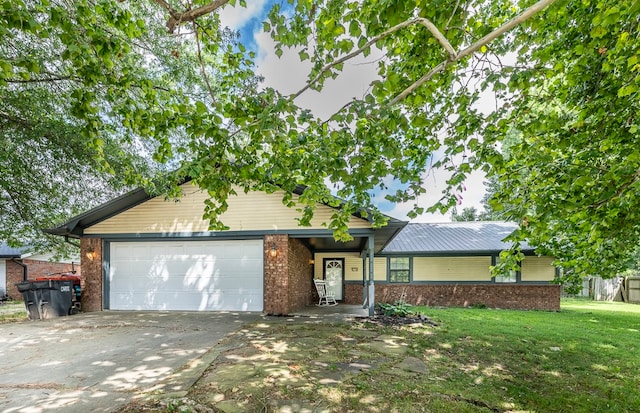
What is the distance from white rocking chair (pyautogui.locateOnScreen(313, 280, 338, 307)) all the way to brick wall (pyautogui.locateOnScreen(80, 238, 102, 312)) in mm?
7435

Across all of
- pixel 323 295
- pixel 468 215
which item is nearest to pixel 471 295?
pixel 323 295

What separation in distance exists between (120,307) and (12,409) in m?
7.34

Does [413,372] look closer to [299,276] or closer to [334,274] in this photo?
[299,276]

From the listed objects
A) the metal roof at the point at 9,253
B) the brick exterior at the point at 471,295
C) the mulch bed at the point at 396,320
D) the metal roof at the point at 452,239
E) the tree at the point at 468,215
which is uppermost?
the tree at the point at 468,215

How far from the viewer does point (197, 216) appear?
9742 mm

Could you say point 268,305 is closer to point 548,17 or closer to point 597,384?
point 597,384

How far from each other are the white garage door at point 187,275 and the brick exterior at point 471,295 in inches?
239

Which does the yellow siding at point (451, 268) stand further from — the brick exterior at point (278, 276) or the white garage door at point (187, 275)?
the white garage door at point (187, 275)

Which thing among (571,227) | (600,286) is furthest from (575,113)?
(600,286)

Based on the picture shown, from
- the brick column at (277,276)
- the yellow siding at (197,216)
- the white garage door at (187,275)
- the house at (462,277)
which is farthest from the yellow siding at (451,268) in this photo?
the white garage door at (187,275)

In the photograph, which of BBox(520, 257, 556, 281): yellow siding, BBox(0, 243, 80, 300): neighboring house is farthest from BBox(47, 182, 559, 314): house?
BBox(520, 257, 556, 281): yellow siding

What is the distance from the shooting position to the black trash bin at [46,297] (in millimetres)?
8805

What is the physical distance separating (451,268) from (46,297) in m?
14.5

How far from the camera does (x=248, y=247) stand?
9.64 meters
